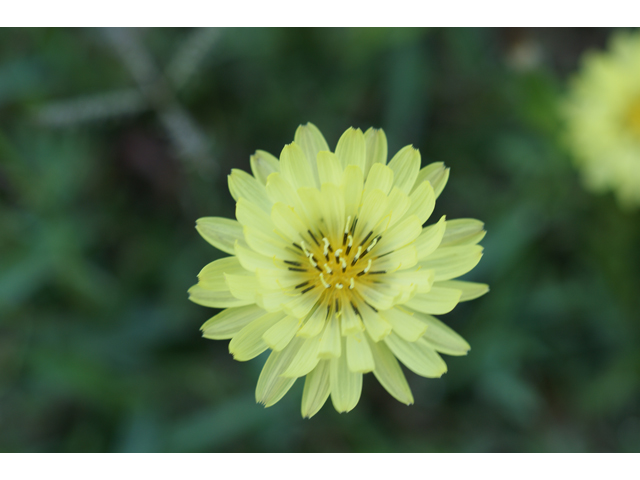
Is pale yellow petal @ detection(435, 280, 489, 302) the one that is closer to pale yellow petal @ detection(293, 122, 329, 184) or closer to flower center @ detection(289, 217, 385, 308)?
flower center @ detection(289, 217, 385, 308)

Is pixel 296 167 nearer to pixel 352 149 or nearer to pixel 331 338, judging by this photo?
pixel 352 149

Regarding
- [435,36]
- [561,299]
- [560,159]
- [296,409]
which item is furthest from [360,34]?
[296,409]

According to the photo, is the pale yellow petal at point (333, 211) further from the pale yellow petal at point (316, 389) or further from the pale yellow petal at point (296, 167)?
the pale yellow petal at point (316, 389)

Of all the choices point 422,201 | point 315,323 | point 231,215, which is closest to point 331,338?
point 315,323

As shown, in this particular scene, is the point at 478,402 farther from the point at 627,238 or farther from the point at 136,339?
the point at 136,339

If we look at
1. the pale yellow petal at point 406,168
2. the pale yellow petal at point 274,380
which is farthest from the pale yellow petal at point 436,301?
the pale yellow petal at point 274,380

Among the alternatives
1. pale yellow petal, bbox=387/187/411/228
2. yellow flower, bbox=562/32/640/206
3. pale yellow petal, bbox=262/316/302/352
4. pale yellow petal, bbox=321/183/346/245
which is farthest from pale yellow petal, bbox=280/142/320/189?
yellow flower, bbox=562/32/640/206
